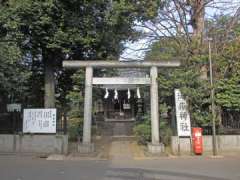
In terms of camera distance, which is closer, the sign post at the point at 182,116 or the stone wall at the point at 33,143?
the stone wall at the point at 33,143

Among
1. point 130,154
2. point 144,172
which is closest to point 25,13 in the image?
point 130,154

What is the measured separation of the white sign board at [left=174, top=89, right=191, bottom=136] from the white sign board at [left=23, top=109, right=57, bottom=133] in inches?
256

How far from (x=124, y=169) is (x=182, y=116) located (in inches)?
313

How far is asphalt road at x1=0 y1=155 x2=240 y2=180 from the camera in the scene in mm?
13841

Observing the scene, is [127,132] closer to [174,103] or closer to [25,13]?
[174,103]

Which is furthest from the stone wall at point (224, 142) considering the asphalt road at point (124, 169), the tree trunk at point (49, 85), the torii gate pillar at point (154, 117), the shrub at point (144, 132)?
the tree trunk at point (49, 85)

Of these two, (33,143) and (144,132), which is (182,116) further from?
(33,143)

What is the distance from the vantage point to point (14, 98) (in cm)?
2612

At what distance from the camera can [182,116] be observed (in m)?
23.1

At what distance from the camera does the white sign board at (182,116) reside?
2278cm

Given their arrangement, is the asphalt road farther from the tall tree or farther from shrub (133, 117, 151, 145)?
the tall tree

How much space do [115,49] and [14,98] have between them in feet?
22.8

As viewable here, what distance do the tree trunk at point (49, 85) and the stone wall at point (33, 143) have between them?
14.4ft

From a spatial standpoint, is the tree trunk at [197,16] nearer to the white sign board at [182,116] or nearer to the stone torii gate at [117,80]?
the stone torii gate at [117,80]
